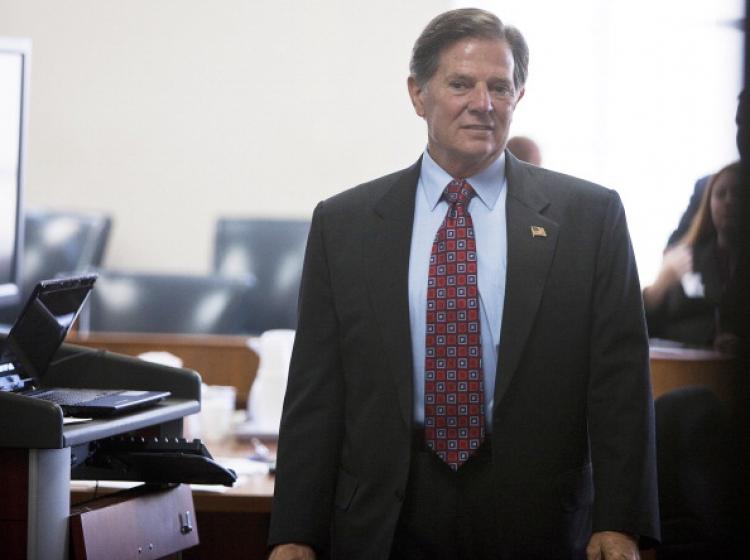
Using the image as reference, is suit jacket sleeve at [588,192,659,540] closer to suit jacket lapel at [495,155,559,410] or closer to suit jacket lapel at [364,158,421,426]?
suit jacket lapel at [495,155,559,410]

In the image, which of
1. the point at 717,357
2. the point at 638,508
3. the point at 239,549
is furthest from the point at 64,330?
the point at 717,357

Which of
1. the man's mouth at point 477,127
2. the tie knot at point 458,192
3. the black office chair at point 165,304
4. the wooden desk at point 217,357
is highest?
the man's mouth at point 477,127

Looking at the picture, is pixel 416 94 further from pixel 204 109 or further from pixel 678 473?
pixel 204 109

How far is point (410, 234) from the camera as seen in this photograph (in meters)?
1.74

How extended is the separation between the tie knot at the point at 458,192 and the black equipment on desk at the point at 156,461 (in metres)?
0.60

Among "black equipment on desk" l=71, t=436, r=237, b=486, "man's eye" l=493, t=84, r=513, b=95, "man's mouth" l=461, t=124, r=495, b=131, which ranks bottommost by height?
"black equipment on desk" l=71, t=436, r=237, b=486

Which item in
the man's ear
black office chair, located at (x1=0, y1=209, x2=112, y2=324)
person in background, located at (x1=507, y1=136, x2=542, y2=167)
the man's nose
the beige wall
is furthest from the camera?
the beige wall

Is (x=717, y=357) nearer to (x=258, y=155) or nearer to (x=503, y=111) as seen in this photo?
(x=503, y=111)

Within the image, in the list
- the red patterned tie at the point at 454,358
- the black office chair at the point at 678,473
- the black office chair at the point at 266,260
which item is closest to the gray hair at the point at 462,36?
the red patterned tie at the point at 454,358

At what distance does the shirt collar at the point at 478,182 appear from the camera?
175 centimetres

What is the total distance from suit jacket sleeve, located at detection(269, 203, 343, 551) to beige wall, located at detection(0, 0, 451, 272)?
16.2ft

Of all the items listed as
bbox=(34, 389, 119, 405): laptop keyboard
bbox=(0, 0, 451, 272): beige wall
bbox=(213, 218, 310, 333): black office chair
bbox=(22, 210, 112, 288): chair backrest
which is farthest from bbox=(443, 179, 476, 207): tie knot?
bbox=(0, 0, 451, 272): beige wall

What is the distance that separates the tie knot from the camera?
1.73 m

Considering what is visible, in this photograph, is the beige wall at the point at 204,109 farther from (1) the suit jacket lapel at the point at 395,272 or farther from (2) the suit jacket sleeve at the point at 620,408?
(2) the suit jacket sleeve at the point at 620,408
